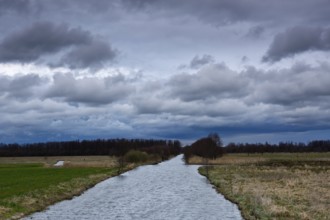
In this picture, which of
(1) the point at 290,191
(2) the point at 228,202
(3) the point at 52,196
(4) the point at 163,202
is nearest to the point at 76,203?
(3) the point at 52,196

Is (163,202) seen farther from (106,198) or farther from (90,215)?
(90,215)

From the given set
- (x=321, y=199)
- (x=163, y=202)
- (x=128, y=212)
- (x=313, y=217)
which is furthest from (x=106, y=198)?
(x=313, y=217)

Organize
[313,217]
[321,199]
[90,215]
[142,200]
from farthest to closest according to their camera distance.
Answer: [142,200]
[321,199]
[90,215]
[313,217]

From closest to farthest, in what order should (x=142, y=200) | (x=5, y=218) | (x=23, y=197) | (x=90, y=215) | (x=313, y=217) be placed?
(x=313, y=217) < (x=5, y=218) < (x=90, y=215) < (x=23, y=197) < (x=142, y=200)

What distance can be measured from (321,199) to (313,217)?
928 cm

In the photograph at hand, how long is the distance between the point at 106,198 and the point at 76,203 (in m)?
3.93

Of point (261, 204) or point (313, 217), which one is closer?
point (313, 217)

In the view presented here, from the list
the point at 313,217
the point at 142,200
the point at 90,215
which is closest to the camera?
the point at 313,217

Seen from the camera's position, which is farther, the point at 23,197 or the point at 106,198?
the point at 106,198

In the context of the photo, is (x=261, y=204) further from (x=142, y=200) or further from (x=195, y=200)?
(x=142, y=200)

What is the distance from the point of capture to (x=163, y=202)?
36.0m

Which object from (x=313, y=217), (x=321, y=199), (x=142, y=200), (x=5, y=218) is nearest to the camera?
(x=313, y=217)

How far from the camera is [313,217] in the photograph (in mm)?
23344

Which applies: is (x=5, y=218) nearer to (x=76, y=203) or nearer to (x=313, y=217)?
(x=76, y=203)
